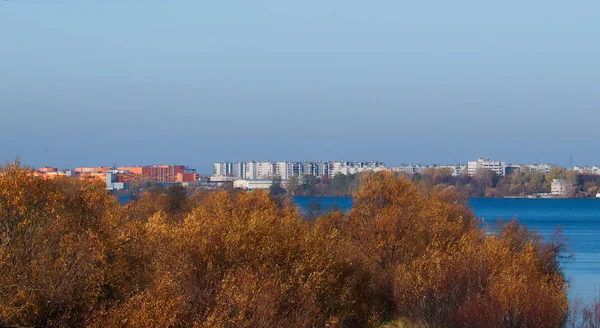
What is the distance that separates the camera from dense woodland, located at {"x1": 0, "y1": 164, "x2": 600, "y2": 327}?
2122 cm

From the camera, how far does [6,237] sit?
990 inches

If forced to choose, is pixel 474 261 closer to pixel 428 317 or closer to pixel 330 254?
pixel 428 317

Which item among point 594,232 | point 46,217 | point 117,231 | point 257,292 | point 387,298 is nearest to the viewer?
point 257,292

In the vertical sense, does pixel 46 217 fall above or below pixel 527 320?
above

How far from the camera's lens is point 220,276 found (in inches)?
902

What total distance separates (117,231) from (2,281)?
737 cm

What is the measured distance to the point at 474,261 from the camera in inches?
1214

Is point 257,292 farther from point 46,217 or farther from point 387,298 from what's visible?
point 387,298

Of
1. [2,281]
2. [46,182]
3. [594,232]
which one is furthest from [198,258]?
[594,232]

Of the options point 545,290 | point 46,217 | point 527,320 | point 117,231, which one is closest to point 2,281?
point 46,217

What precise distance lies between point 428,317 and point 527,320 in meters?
5.02

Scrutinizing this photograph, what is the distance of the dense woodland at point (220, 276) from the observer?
2122 centimetres

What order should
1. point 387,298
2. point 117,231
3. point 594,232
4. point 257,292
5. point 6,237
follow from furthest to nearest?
point 594,232, point 387,298, point 117,231, point 6,237, point 257,292

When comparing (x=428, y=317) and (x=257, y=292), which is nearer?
(x=257, y=292)
